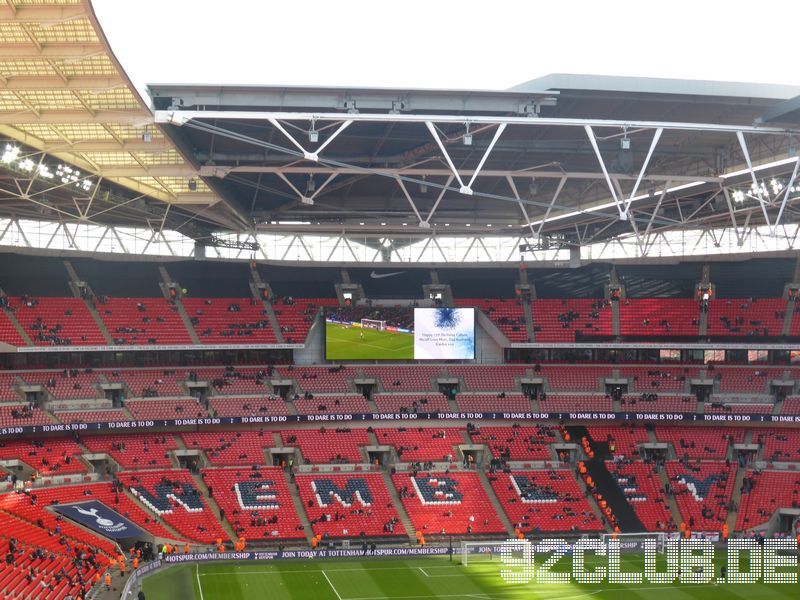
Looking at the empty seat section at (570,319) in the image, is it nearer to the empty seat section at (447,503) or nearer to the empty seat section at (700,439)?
the empty seat section at (700,439)

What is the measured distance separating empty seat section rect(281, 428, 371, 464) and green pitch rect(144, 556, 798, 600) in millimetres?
10988

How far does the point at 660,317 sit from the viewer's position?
66.1m

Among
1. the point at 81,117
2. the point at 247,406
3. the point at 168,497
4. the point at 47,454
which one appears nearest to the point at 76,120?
the point at 81,117

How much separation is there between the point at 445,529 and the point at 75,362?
26.5 metres

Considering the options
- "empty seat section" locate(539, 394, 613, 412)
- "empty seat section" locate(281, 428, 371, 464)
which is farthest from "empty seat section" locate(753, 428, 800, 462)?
"empty seat section" locate(281, 428, 371, 464)

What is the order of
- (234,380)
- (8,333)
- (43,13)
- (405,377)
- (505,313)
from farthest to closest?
(505,313), (405,377), (234,380), (8,333), (43,13)

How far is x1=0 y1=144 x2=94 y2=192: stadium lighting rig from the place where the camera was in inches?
1519

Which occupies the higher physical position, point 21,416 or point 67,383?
point 67,383

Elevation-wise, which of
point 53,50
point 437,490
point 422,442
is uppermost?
point 53,50

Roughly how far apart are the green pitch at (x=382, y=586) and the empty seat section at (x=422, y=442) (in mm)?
12113

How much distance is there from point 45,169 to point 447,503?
28.2 meters

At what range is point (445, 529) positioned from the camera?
50.4 meters

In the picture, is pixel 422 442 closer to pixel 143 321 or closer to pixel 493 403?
pixel 493 403

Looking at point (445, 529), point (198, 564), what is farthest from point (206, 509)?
point (445, 529)
